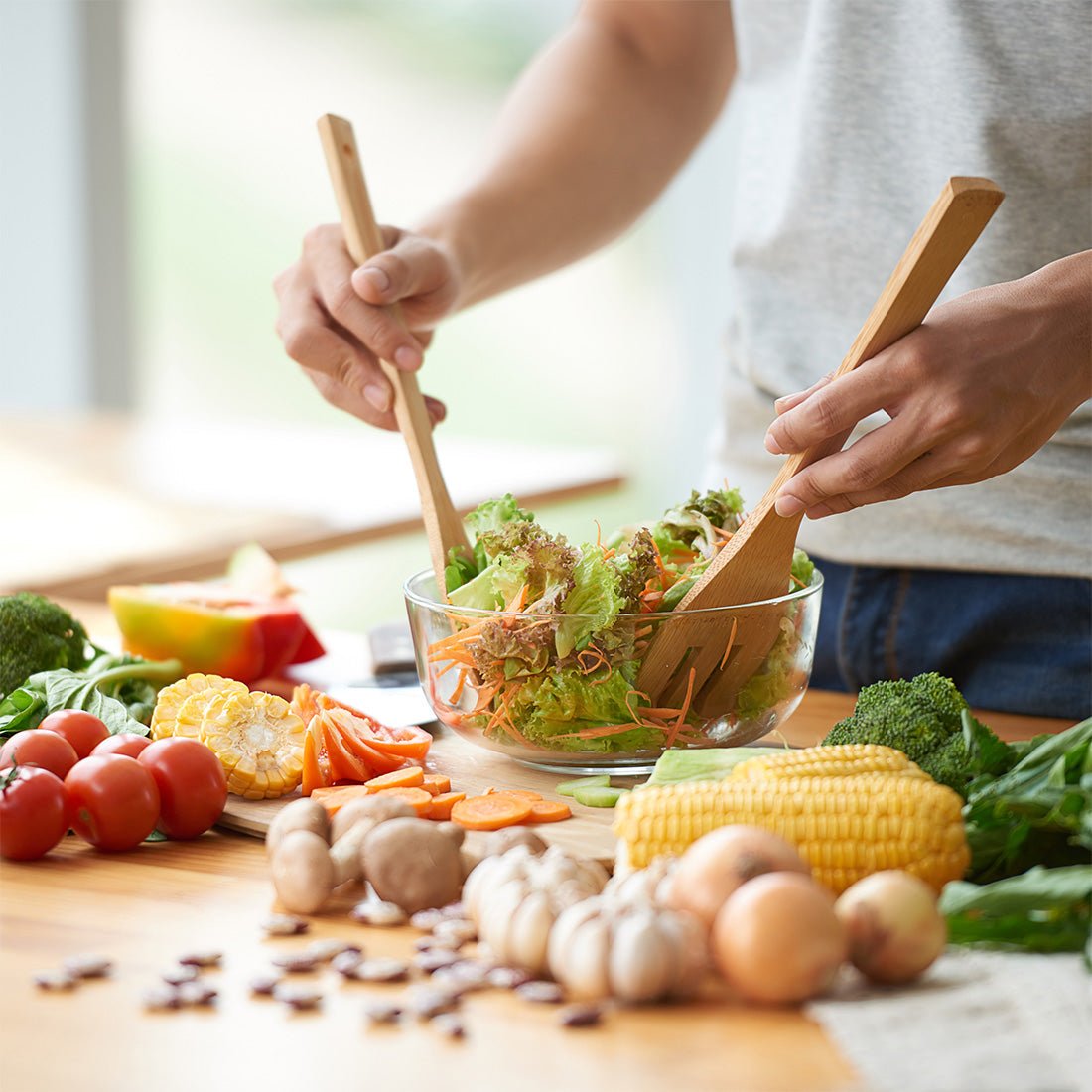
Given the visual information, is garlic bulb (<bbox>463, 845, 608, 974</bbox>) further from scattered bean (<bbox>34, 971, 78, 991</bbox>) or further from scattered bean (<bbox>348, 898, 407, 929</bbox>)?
scattered bean (<bbox>34, 971, 78, 991</bbox>)

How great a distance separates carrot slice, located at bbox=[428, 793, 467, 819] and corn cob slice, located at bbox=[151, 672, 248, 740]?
0.80 ft

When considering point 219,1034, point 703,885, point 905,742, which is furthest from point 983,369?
point 219,1034

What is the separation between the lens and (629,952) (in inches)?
34.1

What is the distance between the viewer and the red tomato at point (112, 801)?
117 centimetres

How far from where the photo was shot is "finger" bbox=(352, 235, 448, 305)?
5.33ft

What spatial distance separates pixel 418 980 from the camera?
939 mm

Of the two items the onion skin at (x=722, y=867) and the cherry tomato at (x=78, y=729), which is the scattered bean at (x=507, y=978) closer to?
the onion skin at (x=722, y=867)

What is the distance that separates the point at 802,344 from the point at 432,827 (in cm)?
100

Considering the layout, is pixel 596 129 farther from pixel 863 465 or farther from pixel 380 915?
pixel 380 915

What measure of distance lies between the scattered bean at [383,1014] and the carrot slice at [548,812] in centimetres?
37

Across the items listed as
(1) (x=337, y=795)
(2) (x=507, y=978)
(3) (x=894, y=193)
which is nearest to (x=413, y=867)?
(2) (x=507, y=978)

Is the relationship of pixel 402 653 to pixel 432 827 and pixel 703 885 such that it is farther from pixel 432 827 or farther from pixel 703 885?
pixel 703 885

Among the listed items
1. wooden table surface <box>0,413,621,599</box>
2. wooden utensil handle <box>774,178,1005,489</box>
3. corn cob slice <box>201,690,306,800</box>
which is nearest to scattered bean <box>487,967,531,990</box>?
corn cob slice <box>201,690,306,800</box>

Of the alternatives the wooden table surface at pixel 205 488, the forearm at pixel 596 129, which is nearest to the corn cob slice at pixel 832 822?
the forearm at pixel 596 129
